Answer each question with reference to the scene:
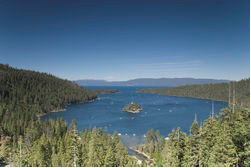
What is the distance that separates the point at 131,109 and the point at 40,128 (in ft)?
153

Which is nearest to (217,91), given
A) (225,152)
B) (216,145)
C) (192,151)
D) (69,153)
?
(69,153)

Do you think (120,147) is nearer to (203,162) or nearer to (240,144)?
(203,162)

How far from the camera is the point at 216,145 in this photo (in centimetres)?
948

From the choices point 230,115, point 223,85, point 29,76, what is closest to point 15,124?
point 230,115

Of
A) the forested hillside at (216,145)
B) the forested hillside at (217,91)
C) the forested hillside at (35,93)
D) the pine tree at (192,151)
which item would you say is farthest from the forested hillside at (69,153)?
the forested hillside at (217,91)

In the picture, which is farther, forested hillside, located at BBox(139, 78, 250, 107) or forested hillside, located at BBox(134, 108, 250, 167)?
forested hillside, located at BBox(139, 78, 250, 107)

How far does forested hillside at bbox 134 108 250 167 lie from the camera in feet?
27.6

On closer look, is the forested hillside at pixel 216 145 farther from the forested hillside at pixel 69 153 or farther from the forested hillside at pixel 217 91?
the forested hillside at pixel 217 91

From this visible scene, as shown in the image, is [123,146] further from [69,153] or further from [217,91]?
[217,91]

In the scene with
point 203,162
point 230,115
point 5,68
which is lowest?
point 203,162

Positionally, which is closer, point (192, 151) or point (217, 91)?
point (192, 151)

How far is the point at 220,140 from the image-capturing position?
947cm

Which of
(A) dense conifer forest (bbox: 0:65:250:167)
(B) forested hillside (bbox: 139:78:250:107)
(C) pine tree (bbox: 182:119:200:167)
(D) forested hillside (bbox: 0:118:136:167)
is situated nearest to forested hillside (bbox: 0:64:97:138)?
(A) dense conifer forest (bbox: 0:65:250:167)

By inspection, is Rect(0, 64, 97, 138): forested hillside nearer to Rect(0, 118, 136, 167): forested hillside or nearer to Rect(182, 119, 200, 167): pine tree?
Rect(0, 118, 136, 167): forested hillside
